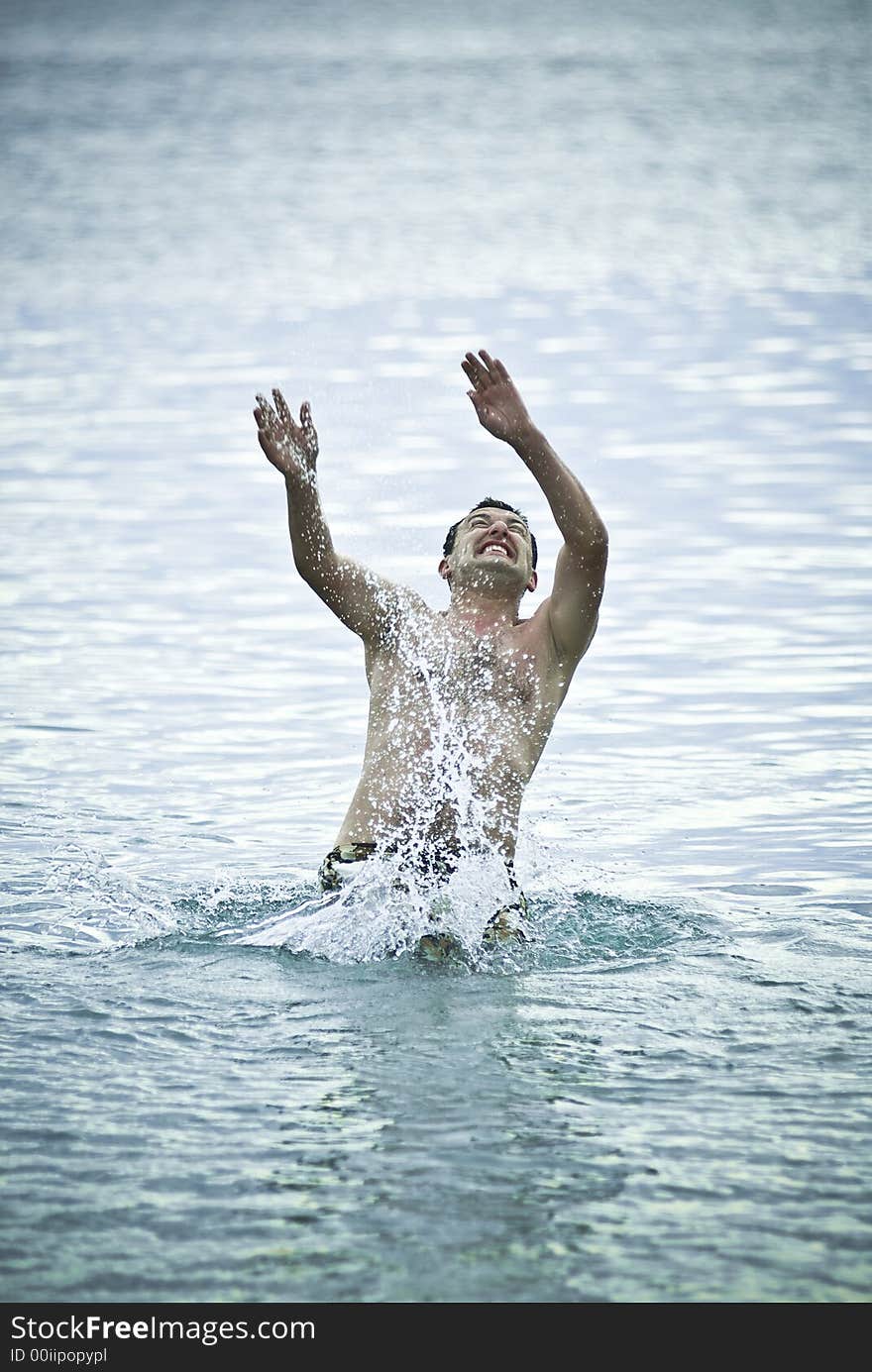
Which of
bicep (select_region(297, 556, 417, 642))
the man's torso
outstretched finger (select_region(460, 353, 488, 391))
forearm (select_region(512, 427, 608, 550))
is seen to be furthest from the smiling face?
outstretched finger (select_region(460, 353, 488, 391))

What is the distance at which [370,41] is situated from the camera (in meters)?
38.3

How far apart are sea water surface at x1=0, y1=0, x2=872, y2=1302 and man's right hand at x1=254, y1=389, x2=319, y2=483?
64.0 inches

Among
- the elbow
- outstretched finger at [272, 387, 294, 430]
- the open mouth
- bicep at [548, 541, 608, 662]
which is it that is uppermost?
outstretched finger at [272, 387, 294, 430]

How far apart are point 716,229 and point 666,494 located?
481 inches

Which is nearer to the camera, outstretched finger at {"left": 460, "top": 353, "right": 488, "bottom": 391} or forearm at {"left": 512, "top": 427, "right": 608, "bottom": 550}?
forearm at {"left": 512, "top": 427, "right": 608, "bottom": 550}

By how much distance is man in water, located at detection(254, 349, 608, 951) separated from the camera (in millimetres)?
6240

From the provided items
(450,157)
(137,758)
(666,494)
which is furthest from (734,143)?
(137,758)

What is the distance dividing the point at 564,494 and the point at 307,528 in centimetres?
96

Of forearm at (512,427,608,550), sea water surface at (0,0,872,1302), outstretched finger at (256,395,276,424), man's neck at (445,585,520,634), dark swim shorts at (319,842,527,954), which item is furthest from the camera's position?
man's neck at (445,585,520,634)

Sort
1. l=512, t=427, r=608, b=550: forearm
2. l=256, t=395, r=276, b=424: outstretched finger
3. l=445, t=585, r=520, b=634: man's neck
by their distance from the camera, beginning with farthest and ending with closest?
l=445, t=585, r=520, b=634: man's neck < l=256, t=395, r=276, b=424: outstretched finger < l=512, t=427, r=608, b=550: forearm

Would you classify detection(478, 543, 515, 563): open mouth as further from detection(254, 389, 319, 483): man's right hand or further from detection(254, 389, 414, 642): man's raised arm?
detection(254, 389, 319, 483): man's right hand

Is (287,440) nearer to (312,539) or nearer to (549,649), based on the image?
(312,539)

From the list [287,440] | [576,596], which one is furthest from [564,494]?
[287,440]
